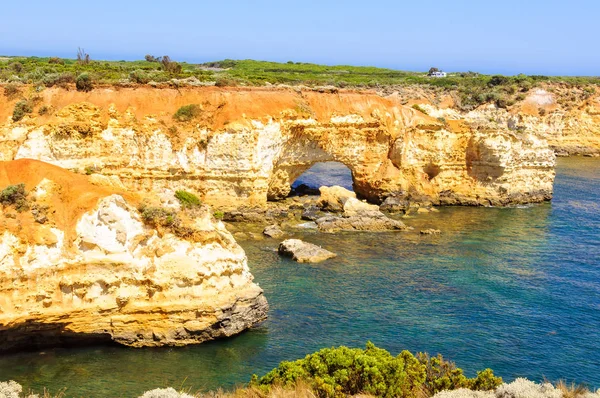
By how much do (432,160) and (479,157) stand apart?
4.11 meters

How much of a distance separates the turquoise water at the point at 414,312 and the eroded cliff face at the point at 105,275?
91 centimetres

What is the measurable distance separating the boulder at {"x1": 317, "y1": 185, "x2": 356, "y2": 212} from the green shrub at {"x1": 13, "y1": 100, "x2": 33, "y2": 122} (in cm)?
2327

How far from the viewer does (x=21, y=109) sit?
4369 cm

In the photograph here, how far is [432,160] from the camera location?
54.2m

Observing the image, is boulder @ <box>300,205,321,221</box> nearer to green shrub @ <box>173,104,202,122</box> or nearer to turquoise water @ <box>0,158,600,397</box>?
turquoise water @ <box>0,158,600,397</box>

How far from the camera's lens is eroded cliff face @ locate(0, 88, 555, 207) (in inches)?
1757

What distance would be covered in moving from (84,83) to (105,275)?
2644cm

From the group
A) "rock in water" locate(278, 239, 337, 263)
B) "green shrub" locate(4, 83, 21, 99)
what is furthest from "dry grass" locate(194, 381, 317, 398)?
"green shrub" locate(4, 83, 21, 99)

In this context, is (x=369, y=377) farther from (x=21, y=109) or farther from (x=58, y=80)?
(x=58, y=80)

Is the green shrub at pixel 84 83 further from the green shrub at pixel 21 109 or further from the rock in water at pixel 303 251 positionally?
the rock in water at pixel 303 251

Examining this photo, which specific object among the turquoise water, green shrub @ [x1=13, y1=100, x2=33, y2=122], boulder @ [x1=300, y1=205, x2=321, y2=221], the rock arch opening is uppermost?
green shrub @ [x1=13, y1=100, x2=33, y2=122]

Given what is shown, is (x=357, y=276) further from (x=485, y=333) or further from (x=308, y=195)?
(x=308, y=195)

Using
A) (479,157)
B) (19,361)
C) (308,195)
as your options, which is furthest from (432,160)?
(19,361)

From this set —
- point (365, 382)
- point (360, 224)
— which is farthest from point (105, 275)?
point (360, 224)
